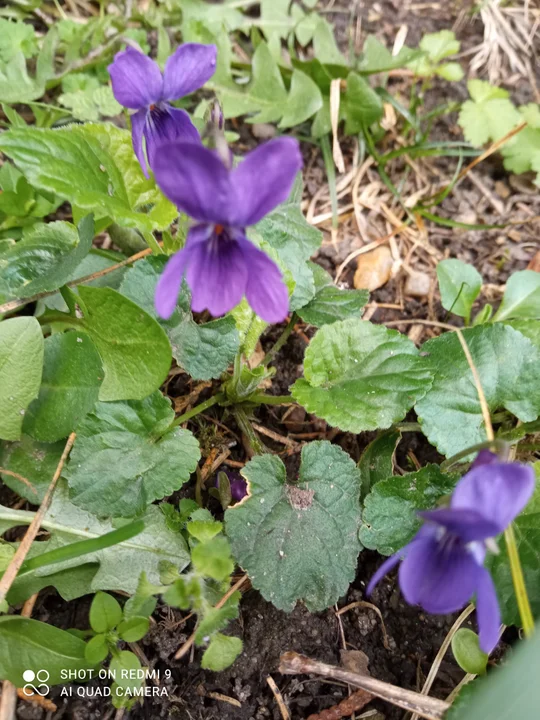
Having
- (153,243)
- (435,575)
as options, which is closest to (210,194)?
(153,243)

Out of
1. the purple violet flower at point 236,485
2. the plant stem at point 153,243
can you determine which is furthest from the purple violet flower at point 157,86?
the purple violet flower at point 236,485

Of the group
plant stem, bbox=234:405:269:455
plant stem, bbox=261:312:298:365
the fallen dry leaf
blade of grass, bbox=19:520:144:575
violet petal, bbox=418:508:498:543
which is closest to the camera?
violet petal, bbox=418:508:498:543

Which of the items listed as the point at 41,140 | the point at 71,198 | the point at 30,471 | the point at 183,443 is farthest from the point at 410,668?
the point at 41,140

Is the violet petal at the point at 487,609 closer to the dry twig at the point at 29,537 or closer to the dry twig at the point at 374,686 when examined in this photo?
the dry twig at the point at 374,686

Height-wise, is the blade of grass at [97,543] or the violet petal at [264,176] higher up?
the violet petal at [264,176]

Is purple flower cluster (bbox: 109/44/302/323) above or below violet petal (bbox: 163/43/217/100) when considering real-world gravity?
below

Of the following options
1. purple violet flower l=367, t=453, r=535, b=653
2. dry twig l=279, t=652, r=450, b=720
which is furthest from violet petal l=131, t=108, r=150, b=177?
dry twig l=279, t=652, r=450, b=720

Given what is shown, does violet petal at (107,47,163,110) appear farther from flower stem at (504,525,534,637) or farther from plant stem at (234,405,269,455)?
flower stem at (504,525,534,637)

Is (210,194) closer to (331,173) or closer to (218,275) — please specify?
(218,275)
